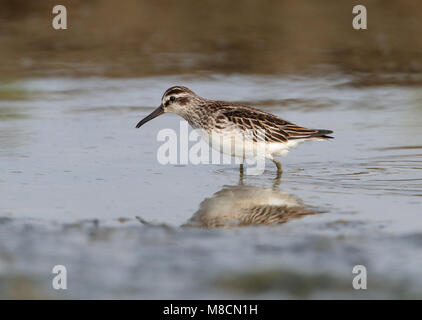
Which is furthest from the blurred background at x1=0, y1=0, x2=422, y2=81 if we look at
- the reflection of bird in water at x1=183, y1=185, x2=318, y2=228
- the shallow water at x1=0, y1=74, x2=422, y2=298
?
the reflection of bird in water at x1=183, y1=185, x2=318, y2=228

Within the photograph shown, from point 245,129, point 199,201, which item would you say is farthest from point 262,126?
point 199,201

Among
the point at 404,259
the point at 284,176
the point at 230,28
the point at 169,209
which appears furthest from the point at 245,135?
the point at 230,28

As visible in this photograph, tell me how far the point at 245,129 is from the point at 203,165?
1.06 m

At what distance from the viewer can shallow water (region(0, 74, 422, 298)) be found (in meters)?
7.32

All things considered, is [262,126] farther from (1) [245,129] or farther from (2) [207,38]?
(2) [207,38]

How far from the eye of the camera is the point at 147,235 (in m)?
8.55

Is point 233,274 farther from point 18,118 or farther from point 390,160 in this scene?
point 18,118

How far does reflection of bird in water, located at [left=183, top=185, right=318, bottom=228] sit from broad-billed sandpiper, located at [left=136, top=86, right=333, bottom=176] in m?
0.86

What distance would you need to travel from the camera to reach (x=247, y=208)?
9.84 m

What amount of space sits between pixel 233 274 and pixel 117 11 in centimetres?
1579

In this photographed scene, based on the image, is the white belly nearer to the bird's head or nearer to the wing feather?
the wing feather

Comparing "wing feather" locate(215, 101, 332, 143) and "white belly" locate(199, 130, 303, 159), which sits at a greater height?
"wing feather" locate(215, 101, 332, 143)

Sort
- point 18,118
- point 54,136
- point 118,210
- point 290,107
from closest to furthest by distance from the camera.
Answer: point 118,210, point 54,136, point 18,118, point 290,107

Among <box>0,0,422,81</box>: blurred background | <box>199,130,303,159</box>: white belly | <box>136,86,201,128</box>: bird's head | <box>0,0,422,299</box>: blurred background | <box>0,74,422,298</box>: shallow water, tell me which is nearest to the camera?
<box>0,74,422,298</box>: shallow water
